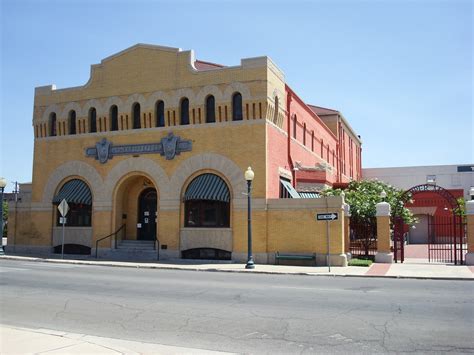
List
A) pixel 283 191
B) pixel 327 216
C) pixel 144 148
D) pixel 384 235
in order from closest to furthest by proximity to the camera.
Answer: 1. pixel 327 216
2. pixel 384 235
3. pixel 283 191
4. pixel 144 148

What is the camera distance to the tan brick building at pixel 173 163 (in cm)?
2603

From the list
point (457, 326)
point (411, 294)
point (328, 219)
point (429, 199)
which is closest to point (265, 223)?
point (328, 219)

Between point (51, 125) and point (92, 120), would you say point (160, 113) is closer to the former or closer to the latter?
point (92, 120)

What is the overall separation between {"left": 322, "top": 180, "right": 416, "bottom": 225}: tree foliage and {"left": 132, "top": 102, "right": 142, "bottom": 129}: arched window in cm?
1260

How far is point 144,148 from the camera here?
2922 centimetres

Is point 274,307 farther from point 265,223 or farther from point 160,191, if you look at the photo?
point 160,191

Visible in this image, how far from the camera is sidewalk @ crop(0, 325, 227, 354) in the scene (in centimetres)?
782

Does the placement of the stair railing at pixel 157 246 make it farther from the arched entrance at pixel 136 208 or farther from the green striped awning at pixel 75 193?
the green striped awning at pixel 75 193

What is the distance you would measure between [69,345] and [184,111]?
21615 mm

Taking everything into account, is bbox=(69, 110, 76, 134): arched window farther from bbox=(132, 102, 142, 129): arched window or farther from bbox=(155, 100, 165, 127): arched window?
bbox=(155, 100, 165, 127): arched window

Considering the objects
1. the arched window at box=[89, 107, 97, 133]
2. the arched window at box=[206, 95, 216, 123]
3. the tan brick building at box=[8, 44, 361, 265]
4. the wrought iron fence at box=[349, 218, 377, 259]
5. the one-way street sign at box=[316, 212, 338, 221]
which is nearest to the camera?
→ the one-way street sign at box=[316, 212, 338, 221]

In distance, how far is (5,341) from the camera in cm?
838

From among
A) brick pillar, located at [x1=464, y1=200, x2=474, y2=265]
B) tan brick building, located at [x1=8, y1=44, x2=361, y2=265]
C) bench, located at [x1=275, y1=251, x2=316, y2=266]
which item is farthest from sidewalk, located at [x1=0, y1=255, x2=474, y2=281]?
tan brick building, located at [x1=8, y1=44, x2=361, y2=265]

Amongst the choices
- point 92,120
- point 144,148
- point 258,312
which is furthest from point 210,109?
point 258,312
